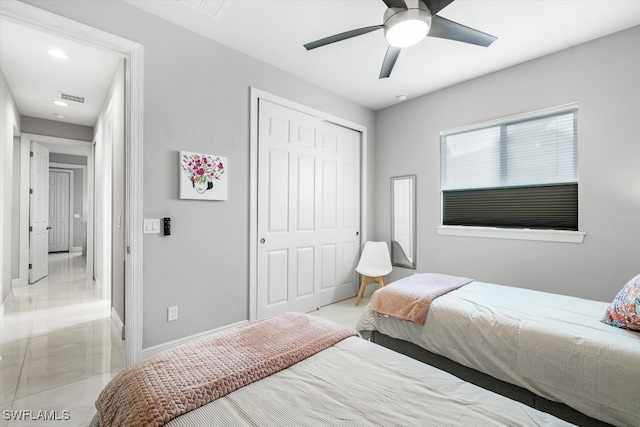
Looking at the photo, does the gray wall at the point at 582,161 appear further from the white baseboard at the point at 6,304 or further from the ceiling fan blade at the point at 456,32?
the white baseboard at the point at 6,304

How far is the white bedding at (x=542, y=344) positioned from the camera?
1383 mm

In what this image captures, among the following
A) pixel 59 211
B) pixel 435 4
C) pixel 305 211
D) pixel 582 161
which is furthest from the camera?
pixel 59 211

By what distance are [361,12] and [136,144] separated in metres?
2.04

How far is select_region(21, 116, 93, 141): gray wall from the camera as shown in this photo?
4.77 metres

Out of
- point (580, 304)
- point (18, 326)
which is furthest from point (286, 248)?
point (18, 326)

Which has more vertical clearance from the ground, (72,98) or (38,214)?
(72,98)

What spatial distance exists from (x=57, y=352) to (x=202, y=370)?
240 centimetres

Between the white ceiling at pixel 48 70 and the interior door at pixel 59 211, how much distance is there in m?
4.41

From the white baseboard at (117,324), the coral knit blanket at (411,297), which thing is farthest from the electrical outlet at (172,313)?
the coral knit blanket at (411,297)

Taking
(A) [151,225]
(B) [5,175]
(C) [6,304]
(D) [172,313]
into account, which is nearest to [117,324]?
(D) [172,313]

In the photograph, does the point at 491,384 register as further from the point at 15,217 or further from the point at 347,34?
the point at 15,217

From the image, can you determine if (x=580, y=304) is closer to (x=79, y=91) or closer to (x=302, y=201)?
(x=302, y=201)

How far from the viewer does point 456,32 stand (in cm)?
203

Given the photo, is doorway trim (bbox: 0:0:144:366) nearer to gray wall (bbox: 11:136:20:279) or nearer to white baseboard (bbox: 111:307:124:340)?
white baseboard (bbox: 111:307:124:340)
